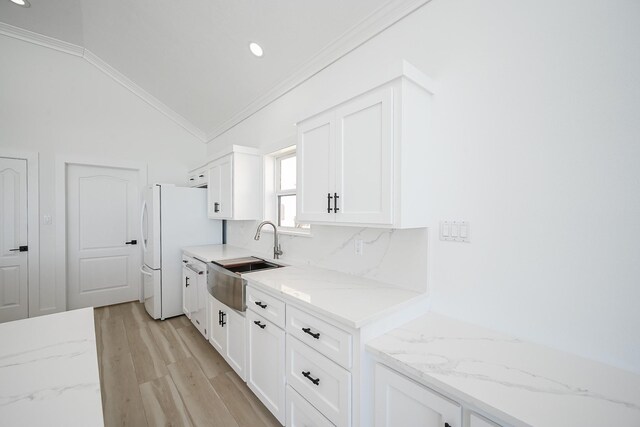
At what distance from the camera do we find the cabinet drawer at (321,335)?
1.26m

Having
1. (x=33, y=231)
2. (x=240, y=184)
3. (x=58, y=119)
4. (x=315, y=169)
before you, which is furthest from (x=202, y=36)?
(x=33, y=231)

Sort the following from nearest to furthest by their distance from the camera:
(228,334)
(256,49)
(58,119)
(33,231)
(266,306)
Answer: (266,306) < (228,334) < (256,49) < (33,231) < (58,119)

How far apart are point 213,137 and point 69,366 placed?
4069 mm

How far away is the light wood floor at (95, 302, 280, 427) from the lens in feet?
6.04

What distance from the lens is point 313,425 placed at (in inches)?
56.8

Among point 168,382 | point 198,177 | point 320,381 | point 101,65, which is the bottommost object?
point 168,382

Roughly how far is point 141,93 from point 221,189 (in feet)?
7.24

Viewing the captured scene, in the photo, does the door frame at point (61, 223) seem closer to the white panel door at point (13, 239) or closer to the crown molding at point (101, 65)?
the white panel door at point (13, 239)

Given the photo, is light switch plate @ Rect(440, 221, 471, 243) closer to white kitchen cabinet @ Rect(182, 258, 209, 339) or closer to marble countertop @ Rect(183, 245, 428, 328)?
marble countertop @ Rect(183, 245, 428, 328)

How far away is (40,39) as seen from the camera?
333cm

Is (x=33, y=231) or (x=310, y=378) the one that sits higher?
(x=33, y=231)

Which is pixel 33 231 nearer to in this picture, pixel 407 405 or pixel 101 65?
pixel 101 65

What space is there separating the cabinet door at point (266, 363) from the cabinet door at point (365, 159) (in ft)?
2.83

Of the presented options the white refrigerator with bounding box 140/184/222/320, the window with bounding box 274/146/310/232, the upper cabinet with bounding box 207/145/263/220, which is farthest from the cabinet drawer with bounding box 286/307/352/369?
the white refrigerator with bounding box 140/184/222/320
